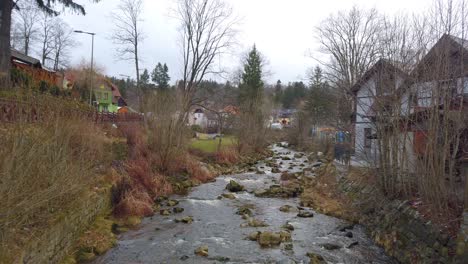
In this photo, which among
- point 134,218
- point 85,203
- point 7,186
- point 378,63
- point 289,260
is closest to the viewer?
point 7,186

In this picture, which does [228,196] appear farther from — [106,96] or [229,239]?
[106,96]

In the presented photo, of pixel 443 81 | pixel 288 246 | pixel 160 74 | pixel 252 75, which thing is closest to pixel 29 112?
pixel 288 246

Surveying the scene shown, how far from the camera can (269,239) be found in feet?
30.4

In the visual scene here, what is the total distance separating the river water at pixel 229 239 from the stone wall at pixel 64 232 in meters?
0.91

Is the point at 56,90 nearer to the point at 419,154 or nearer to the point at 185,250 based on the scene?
the point at 185,250

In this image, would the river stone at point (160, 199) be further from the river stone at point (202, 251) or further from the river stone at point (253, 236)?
the river stone at point (202, 251)

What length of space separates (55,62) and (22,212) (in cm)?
5085

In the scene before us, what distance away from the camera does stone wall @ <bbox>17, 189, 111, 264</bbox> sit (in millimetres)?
5879

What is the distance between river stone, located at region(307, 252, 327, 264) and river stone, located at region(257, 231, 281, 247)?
3.50 feet

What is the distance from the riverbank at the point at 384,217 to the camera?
7.40 m

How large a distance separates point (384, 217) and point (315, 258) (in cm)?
320

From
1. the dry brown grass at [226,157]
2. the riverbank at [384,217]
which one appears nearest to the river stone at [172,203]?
the riverbank at [384,217]

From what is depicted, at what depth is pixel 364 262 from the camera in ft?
27.0

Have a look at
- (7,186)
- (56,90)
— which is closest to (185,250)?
(7,186)
